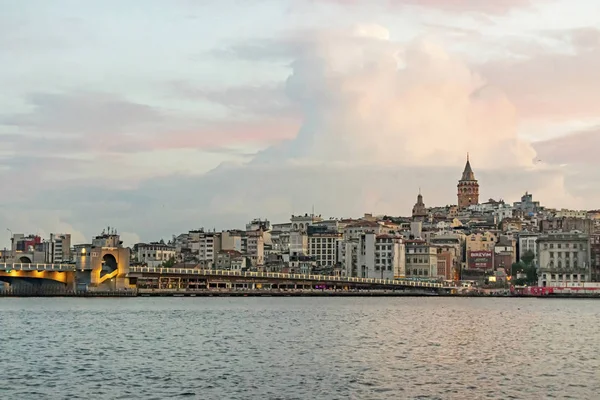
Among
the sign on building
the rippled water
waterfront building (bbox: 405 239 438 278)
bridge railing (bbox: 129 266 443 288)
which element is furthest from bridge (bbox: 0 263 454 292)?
the rippled water

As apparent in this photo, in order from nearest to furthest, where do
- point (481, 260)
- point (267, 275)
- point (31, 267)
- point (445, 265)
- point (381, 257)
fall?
1. point (31, 267)
2. point (267, 275)
3. point (381, 257)
4. point (445, 265)
5. point (481, 260)

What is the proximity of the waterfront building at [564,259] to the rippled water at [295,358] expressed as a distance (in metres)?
81.3

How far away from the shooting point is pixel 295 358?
49812mm

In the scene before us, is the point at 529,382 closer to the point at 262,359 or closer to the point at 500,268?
the point at 262,359

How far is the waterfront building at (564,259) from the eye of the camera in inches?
6412

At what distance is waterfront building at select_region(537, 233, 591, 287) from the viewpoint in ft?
534

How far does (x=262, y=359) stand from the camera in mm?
49219

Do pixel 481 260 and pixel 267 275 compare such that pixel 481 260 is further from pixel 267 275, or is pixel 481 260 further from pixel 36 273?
pixel 36 273

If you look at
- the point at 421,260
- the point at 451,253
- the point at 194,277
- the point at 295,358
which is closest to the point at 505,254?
the point at 451,253

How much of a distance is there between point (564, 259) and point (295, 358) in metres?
122

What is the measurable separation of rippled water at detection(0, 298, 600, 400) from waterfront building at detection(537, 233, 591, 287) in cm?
8126

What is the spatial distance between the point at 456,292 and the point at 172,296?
43330mm

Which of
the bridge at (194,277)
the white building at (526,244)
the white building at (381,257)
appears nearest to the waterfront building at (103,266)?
the bridge at (194,277)

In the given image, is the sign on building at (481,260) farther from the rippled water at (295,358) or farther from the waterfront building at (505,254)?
the rippled water at (295,358)
